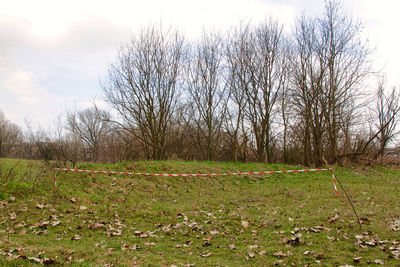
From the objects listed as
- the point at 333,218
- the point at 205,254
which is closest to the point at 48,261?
the point at 205,254

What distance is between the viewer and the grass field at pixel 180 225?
4.69 metres

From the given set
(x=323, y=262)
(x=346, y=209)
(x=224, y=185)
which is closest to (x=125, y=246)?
(x=323, y=262)

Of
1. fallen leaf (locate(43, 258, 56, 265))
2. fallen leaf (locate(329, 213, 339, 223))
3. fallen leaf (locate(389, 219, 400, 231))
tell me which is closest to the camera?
fallen leaf (locate(43, 258, 56, 265))

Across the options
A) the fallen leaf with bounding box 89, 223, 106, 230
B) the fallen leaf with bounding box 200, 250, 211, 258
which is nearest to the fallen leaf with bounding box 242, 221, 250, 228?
the fallen leaf with bounding box 200, 250, 211, 258

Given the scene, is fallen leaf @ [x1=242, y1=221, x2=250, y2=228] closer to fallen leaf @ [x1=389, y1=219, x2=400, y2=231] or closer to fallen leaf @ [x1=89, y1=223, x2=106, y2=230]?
fallen leaf @ [x1=389, y1=219, x2=400, y2=231]

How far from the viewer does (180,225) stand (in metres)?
7.02

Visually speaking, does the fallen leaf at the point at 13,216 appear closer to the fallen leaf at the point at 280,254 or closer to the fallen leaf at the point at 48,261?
the fallen leaf at the point at 48,261

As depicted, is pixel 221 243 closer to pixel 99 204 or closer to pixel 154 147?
pixel 99 204

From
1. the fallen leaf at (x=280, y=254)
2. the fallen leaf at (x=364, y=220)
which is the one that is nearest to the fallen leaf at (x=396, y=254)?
the fallen leaf at (x=280, y=254)

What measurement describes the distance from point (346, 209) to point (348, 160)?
14.9 metres

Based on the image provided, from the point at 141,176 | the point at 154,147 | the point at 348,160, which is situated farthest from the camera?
the point at 348,160

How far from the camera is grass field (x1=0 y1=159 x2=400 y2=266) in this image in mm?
4688

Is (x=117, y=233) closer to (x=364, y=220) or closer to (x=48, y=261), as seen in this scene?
(x=48, y=261)

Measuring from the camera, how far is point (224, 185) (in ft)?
48.3
